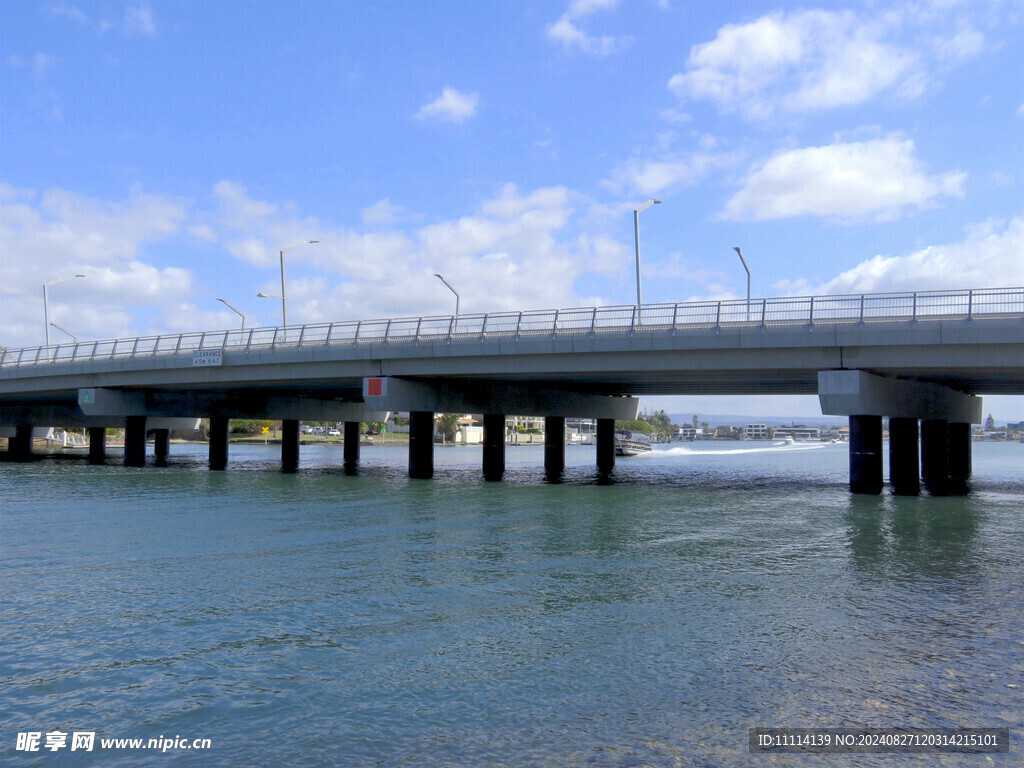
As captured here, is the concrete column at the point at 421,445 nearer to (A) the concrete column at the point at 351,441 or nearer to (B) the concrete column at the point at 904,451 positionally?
(A) the concrete column at the point at 351,441

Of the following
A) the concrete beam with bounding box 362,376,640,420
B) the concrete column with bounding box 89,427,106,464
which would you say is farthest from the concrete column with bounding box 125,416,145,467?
the concrete beam with bounding box 362,376,640,420

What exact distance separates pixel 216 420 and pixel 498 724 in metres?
68.6

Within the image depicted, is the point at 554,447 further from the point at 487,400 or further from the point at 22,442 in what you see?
the point at 22,442

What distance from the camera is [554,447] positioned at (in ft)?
231

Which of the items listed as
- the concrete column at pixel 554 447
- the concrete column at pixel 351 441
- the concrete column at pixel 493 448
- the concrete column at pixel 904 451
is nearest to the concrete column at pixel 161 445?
the concrete column at pixel 351 441

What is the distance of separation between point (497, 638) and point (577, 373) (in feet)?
102

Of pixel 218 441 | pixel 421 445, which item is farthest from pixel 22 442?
pixel 421 445

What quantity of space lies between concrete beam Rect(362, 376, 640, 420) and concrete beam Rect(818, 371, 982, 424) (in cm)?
2415

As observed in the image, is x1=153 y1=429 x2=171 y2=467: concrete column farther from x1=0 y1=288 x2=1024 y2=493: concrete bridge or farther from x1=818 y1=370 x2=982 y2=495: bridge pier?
x1=818 y1=370 x2=982 y2=495: bridge pier

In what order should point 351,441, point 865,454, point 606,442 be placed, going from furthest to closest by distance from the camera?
1. point 351,441
2. point 606,442
3. point 865,454

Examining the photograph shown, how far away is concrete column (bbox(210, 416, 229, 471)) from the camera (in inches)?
2817

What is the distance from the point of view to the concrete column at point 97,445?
3369 inches

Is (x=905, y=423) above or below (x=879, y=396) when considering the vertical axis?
below

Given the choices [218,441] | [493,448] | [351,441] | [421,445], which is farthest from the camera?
[351,441]
